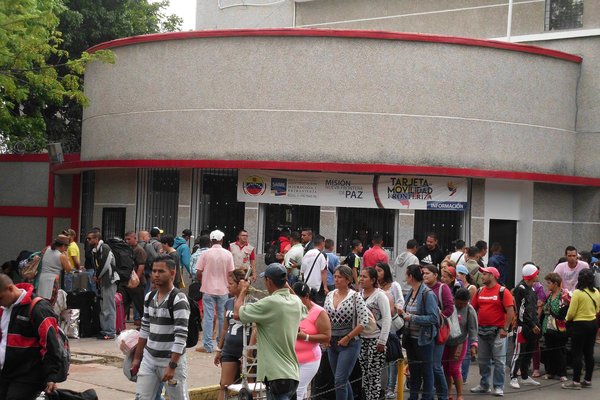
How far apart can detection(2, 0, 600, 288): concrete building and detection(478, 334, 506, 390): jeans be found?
773 centimetres

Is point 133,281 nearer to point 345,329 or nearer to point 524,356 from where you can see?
point 524,356

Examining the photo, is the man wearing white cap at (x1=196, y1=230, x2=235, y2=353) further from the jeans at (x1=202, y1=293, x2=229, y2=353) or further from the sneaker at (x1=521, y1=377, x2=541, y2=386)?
the sneaker at (x1=521, y1=377, x2=541, y2=386)

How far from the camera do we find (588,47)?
2439 centimetres

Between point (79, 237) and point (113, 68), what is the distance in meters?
4.55

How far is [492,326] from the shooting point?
1412 centimetres

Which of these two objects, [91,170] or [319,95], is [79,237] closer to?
[91,170]

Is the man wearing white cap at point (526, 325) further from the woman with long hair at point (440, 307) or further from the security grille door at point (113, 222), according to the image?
the security grille door at point (113, 222)

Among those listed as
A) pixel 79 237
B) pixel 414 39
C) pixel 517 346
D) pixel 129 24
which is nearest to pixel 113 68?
pixel 79 237

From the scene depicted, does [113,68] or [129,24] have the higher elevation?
[129,24]

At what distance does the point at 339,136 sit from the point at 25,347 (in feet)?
44.9

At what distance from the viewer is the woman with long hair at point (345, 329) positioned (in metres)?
11.2

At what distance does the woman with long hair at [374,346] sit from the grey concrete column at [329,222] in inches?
391

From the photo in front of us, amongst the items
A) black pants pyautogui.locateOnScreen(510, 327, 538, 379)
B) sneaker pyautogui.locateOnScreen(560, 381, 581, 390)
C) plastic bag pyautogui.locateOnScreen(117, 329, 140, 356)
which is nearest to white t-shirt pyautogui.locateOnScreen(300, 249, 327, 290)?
black pants pyautogui.locateOnScreen(510, 327, 538, 379)

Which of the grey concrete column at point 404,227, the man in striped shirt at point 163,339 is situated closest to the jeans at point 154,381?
the man in striped shirt at point 163,339
